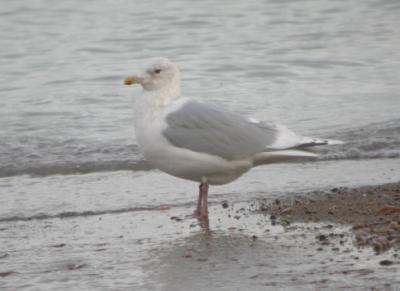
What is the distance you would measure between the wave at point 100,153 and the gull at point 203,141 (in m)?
1.80

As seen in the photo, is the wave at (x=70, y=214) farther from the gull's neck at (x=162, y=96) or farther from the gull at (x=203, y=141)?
the gull's neck at (x=162, y=96)

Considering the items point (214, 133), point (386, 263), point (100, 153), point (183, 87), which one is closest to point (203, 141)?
point (214, 133)

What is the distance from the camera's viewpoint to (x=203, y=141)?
6680mm

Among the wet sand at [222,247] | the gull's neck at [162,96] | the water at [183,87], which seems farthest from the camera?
the water at [183,87]

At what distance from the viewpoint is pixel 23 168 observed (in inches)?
339

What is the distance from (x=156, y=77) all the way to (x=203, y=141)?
0.62 metres

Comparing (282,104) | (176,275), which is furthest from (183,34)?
(176,275)

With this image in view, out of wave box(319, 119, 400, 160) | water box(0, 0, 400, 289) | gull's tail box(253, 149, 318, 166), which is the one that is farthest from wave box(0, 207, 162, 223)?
wave box(319, 119, 400, 160)

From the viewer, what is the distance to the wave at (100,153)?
8609 mm

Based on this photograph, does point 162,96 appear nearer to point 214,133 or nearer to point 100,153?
point 214,133

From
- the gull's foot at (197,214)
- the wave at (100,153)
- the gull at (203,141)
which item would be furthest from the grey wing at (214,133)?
the wave at (100,153)

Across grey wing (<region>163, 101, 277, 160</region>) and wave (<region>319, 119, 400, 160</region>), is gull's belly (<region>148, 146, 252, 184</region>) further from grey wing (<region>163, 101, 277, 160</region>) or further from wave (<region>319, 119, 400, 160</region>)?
wave (<region>319, 119, 400, 160</region>)

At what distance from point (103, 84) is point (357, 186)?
17.6ft

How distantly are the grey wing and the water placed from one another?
64 centimetres
